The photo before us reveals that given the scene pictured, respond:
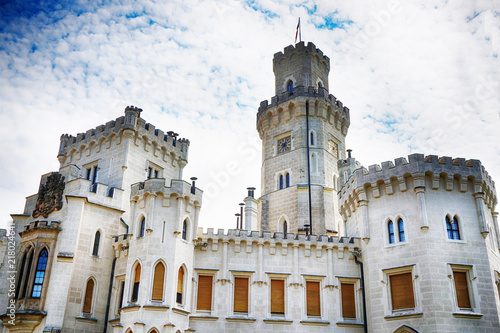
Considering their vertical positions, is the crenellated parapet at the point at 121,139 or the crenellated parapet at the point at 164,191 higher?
the crenellated parapet at the point at 121,139

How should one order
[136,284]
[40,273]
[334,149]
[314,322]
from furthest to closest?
[334,149] < [314,322] < [40,273] < [136,284]

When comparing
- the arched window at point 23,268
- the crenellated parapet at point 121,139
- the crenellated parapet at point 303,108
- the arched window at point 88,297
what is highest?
the crenellated parapet at point 303,108

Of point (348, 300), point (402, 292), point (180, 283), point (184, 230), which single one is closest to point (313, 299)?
point (348, 300)

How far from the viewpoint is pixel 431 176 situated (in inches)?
1152

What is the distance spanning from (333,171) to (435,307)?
17304 millimetres

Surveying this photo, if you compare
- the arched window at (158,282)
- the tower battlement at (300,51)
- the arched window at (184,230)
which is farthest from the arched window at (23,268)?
the tower battlement at (300,51)

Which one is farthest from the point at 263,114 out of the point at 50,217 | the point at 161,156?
the point at 50,217

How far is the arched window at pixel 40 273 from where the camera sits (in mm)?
28344

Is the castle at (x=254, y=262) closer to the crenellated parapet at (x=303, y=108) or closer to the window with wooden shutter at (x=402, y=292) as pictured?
the window with wooden shutter at (x=402, y=292)

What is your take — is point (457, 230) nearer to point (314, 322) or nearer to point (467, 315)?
point (467, 315)

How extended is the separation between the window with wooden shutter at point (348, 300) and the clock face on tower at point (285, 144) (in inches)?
587

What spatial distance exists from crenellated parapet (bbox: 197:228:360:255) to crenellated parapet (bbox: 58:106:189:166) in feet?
34.7

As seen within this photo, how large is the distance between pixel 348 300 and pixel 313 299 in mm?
2293

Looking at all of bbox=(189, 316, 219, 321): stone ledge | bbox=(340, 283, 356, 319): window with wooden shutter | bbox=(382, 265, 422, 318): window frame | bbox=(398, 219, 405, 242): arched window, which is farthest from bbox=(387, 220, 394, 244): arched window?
bbox=(189, 316, 219, 321): stone ledge
